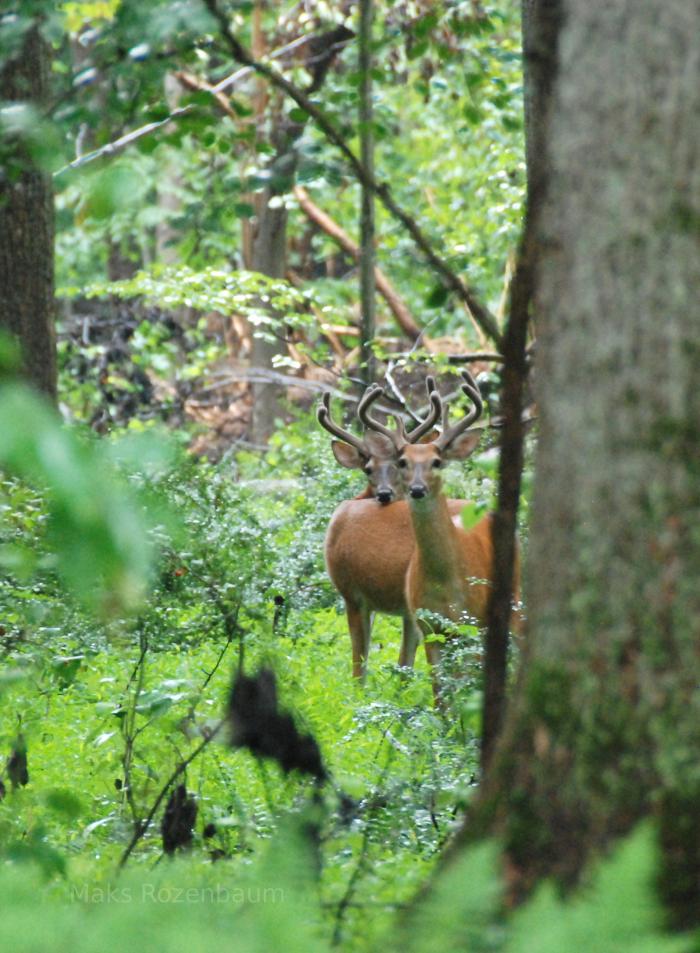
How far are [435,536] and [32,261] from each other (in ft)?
9.95

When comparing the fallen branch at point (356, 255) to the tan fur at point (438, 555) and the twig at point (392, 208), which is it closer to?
the tan fur at point (438, 555)

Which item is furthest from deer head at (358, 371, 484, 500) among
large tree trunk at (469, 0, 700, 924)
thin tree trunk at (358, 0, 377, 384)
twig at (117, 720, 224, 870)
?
large tree trunk at (469, 0, 700, 924)

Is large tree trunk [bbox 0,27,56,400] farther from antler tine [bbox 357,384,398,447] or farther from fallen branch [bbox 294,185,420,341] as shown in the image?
fallen branch [bbox 294,185,420,341]

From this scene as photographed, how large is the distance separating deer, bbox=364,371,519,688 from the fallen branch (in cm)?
870

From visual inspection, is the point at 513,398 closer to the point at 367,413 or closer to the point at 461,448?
the point at 461,448

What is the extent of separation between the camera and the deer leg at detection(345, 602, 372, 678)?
9844 millimetres

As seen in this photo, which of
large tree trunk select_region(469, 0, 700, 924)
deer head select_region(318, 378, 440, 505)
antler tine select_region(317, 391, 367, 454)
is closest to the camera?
large tree trunk select_region(469, 0, 700, 924)

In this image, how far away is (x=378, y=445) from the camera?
11.1 m

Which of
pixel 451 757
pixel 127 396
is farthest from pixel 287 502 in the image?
pixel 451 757

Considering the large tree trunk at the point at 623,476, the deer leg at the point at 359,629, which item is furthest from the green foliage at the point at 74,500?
the deer leg at the point at 359,629

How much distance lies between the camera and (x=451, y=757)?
5.46 metres

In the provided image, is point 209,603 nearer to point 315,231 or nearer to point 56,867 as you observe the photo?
point 56,867

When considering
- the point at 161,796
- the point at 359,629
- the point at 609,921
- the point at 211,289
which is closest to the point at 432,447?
the point at 359,629

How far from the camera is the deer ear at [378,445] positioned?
11.0 metres
